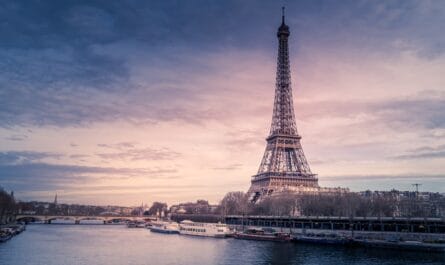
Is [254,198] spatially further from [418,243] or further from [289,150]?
[418,243]

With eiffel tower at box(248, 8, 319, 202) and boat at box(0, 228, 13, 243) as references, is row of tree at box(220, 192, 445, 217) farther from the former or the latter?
boat at box(0, 228, 13, 243)

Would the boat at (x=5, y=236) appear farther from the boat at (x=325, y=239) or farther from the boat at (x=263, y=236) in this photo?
the boat at (x=325, y=239)

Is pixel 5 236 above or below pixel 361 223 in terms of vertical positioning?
below

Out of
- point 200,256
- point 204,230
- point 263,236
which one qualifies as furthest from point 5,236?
point 263,236

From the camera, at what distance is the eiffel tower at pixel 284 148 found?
342ft

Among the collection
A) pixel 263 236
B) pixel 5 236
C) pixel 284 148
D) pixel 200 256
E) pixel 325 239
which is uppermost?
pixel 284 148

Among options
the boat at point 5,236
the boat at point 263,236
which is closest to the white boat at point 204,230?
the boat at point 263,236

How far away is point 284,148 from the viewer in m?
106

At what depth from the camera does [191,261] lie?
4147cm

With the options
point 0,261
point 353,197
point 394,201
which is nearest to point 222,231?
point 353,197

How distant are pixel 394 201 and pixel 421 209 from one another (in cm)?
474

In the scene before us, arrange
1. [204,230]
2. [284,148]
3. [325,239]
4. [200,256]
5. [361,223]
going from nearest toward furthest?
[200,256] < [325,239] < [361,223] < [204,230] < [284,148]

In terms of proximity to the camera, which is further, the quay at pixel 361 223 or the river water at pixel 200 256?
the quay at pixel 361 223

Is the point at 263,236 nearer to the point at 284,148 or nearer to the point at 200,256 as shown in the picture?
the point at 200,256
